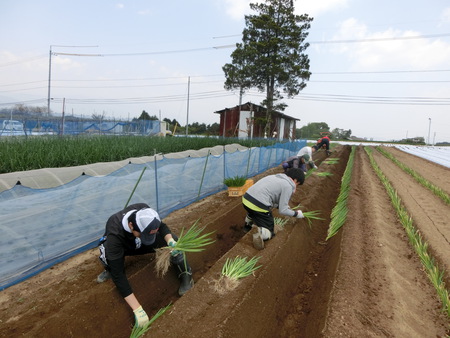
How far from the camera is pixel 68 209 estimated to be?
3713 mm

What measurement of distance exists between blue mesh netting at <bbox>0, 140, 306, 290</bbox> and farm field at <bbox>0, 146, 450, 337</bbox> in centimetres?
20

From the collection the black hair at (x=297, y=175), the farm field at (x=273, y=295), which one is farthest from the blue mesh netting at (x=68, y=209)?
the black hair at (x=297, y=175)

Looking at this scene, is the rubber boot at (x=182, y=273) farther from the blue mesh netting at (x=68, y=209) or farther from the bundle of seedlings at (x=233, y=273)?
the blue mesh netting at (x=68, y=209)

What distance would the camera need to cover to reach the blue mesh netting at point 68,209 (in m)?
3.13

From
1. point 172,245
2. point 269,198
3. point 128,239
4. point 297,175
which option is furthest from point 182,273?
point 297,175

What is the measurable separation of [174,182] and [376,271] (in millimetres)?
3852

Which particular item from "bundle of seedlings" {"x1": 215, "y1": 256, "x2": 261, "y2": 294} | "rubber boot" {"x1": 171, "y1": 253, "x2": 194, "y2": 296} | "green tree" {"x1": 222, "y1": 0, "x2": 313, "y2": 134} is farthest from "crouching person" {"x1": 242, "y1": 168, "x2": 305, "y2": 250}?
"green tree" {"x1": 222, "y1": 0, "x2": 313, "y2": 134}

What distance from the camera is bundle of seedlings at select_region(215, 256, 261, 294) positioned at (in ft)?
9.97

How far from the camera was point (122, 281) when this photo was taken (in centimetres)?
245

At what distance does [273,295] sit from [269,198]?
1261 mm

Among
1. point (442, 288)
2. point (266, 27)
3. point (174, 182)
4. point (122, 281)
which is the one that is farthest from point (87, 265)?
point (266, 27)

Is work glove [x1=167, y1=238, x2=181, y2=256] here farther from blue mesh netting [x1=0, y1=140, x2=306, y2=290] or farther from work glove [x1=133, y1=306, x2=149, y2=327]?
blue mesh netting [x1=0, y1=140, x2=306, y2=290]

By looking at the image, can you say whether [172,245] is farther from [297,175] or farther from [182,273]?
[297,175]

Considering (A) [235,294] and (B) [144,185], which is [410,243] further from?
(B) [144,185]
